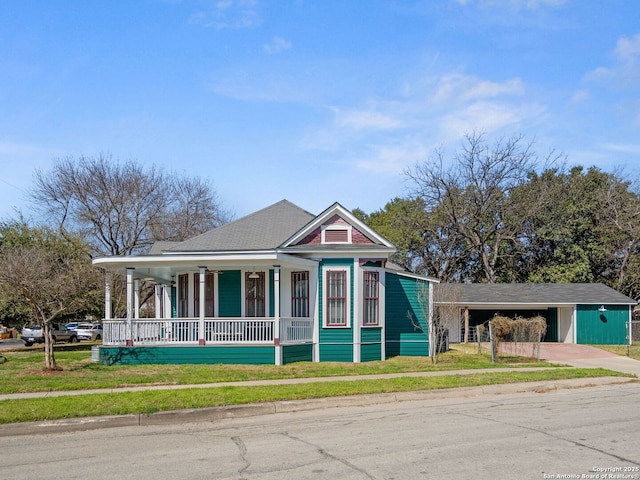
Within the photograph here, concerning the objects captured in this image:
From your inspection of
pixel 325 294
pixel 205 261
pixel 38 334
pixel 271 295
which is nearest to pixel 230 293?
pixel 271 295

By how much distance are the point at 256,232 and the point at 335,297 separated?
4.49 meters

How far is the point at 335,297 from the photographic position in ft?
69.7

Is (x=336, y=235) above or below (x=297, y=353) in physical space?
above

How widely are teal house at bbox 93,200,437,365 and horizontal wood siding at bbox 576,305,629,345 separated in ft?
47.0

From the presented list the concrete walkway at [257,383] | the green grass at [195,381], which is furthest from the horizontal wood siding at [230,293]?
the concrete walkway at [257,383]

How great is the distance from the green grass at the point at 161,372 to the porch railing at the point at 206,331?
1.04 m

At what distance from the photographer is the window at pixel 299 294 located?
21.5 meters

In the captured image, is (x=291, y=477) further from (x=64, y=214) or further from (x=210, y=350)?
(x=64, y=214)

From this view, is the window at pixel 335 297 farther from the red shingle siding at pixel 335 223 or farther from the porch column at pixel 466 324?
the porch column at pixel 466 324

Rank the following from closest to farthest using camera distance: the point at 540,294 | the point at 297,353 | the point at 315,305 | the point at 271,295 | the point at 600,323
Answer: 1. the point at 297,353
2. the point at 315,305
3. the point at 271,295
4. the point at 600,323
5. the point at 540,294

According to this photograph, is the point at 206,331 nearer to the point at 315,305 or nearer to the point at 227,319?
the point at 227,319

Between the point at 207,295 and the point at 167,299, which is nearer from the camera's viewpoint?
the point at 207,295

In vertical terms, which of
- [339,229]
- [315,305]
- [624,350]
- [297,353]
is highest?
[339,229]

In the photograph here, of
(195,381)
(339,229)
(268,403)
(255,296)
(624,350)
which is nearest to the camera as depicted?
(268,403)
